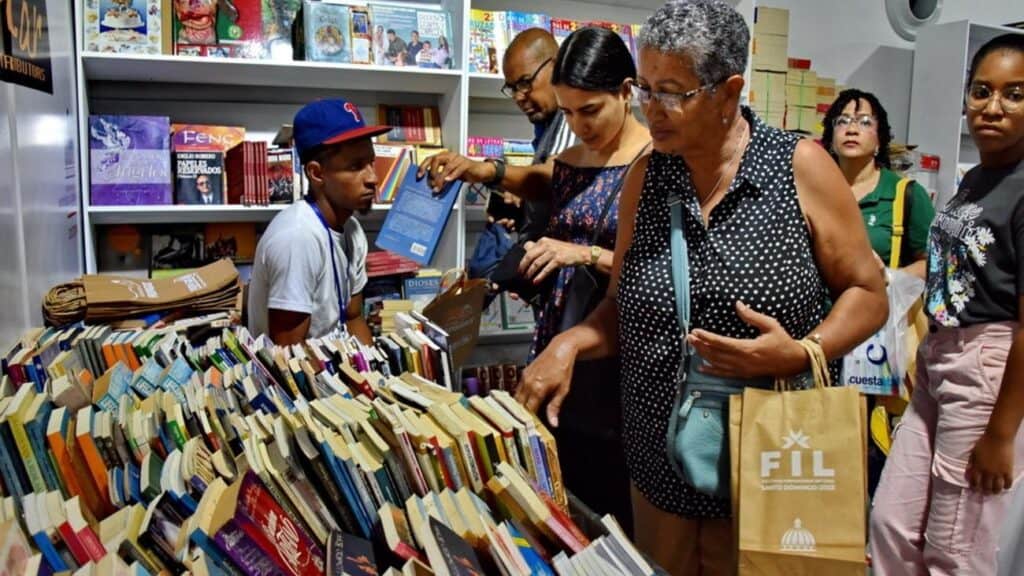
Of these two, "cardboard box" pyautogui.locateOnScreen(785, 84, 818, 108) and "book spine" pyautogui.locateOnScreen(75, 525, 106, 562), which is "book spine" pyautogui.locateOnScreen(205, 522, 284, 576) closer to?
"book spine" pyautogui.locateOnScreen(75, 525, 106, 562)

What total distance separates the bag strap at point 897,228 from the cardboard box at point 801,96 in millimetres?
1752

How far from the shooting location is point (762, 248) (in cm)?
127

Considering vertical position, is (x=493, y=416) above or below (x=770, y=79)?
below

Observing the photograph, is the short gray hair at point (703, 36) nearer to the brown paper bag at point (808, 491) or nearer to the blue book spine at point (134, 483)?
the brown paper bag at point (808, 491)

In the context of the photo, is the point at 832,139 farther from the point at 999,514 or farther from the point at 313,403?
the point at 313,403

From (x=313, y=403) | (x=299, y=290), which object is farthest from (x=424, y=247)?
(x=313, y=403)

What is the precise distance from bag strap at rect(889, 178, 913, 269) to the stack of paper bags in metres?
2.43

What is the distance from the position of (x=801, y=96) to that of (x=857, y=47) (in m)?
0.76

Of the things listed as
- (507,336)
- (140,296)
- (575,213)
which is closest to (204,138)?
(140,296)

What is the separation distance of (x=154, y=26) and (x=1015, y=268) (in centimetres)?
292

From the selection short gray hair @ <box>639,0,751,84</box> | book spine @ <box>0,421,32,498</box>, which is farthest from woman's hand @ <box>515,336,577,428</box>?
book spine @ <box>0,421,32,498</box>

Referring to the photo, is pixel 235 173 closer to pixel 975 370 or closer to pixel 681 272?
pixel 681 272

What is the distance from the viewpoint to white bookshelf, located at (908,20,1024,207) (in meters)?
4.47

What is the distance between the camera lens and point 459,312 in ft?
6.45
